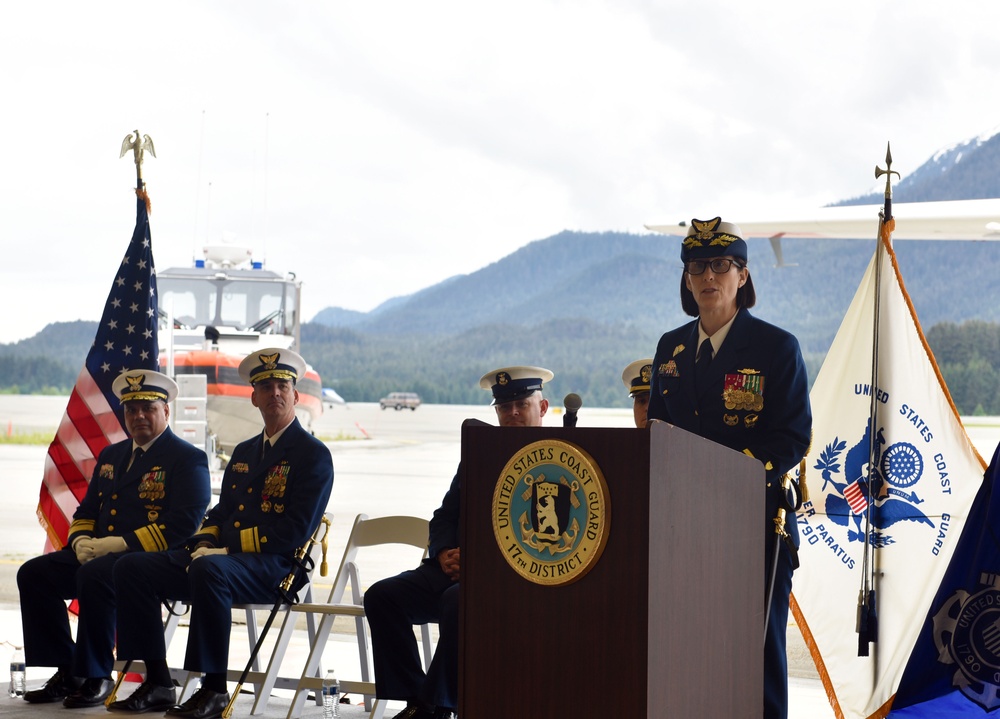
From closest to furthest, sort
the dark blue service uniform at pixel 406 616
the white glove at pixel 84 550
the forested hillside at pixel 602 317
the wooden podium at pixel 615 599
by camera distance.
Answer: the wooden podium at pixel 615 599, the dark blue service uniform at pixel 406 616, the white glove at pixel 84 550, the forested hillside at pixel 602 317

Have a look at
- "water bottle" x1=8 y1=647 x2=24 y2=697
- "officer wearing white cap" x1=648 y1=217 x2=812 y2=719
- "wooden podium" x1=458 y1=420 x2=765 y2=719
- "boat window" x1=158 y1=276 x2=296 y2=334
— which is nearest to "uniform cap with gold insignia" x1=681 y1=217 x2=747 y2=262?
"officer wearing white cap" x1=648 y1=217 x2=812 y2=719

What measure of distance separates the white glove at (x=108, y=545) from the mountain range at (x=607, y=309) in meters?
78.4

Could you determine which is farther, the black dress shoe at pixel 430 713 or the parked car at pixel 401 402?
the parked car at pixel 401 402

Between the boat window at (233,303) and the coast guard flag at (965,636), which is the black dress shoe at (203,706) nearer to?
the coast guard flag at (965,636)

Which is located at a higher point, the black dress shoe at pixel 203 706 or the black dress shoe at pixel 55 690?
the black dress shoe at pixel 203 706

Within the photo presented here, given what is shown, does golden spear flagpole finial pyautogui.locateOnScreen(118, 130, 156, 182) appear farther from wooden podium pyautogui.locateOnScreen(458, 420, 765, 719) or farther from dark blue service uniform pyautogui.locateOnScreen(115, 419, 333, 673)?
wooden podium pyautogui.locateOnScreen(458, 420, 765, 719)

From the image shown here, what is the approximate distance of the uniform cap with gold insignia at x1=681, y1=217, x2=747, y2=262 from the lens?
2.89 metres

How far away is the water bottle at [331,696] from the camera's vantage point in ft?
12.9

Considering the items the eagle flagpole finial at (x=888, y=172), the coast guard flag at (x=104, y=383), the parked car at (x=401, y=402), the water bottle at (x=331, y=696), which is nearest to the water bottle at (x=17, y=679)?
the coast guard flag at (x=104, y=383)

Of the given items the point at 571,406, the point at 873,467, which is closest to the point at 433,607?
the point at 571,406

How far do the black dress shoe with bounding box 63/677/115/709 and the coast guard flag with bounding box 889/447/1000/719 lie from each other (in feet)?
9.66

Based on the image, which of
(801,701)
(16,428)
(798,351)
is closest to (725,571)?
(798,351)

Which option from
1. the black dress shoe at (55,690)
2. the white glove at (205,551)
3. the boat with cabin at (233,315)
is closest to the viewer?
the white glove at (205,551)

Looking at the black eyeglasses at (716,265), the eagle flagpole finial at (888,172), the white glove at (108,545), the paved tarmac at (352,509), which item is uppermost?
the eagle flagpole finial at (888,172)
